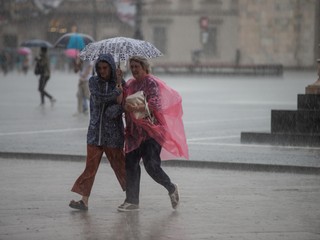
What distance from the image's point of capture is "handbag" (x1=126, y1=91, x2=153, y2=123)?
9.80 m

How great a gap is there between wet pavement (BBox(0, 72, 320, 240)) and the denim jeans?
0.25 meters

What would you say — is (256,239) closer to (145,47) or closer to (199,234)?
(199,234)

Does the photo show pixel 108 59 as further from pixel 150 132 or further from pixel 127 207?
pixel 127 207

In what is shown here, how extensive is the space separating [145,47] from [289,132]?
6886 millimetres

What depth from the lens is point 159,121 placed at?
33.0 feet

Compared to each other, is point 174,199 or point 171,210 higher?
point 174,199

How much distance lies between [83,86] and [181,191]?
1255cm

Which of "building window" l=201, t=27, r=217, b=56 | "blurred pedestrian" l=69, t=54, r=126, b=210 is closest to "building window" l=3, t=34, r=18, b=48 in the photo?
"building window" l=201, t=27, r=217, b=56

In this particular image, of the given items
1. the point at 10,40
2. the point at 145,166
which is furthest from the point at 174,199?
the point at 10,40

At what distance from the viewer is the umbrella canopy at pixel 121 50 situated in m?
10.1

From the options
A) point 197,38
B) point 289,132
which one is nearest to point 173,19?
point 197,38

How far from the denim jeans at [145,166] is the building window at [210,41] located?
69.5 metres

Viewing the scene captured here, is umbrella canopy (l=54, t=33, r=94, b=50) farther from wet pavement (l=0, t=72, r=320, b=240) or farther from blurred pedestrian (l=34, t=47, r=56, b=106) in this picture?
wet pavement (l=0, t=72, r=320, b=240)

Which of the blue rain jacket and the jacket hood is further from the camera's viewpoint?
the blue rain jacket
